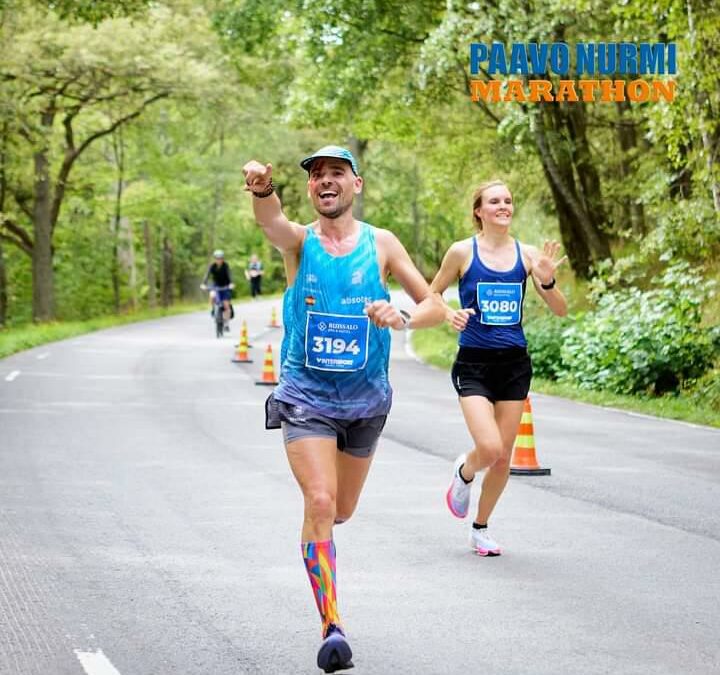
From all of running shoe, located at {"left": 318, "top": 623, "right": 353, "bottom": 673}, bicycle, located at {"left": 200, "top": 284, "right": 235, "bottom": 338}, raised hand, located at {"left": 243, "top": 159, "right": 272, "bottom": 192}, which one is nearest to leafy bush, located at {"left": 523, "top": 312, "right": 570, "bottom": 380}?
bicycle, located at {"left": 200, "top": 284, "right": 235, "bottom": 338}

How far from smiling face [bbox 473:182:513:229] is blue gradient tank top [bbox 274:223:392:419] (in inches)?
86.8

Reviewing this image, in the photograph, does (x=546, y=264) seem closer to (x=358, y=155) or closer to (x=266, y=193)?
(x=266, y=193)

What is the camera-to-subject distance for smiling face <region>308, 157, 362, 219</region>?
5457 mm

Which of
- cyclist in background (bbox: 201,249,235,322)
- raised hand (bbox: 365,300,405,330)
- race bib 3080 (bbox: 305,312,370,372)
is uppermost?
raised hand (bbox: 365,300,405,330)

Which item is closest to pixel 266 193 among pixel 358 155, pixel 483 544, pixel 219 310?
pixel 483 544

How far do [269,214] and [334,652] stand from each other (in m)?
1.67

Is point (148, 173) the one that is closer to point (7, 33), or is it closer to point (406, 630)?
point (7, 33)

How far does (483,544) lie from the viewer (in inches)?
311

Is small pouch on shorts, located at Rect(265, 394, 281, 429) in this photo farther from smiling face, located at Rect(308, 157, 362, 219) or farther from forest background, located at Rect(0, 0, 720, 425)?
forest background, located at Rect(0, 0, 720, 425)

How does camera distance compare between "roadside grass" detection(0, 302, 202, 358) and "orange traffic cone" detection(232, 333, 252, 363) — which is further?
"roadside grass" detection(0, 302, 202, 358)

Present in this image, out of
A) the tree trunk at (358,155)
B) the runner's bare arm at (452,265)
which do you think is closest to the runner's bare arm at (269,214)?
the runner's bare arm at (452,265)

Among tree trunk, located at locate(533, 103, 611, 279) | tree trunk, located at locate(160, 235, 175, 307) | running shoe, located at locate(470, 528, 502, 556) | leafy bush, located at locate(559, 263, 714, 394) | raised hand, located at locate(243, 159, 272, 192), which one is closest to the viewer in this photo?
raised hand, located at locate(243, 159, 272, 192)

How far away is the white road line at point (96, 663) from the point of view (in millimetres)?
5391

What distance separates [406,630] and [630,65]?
1916 centimetres
